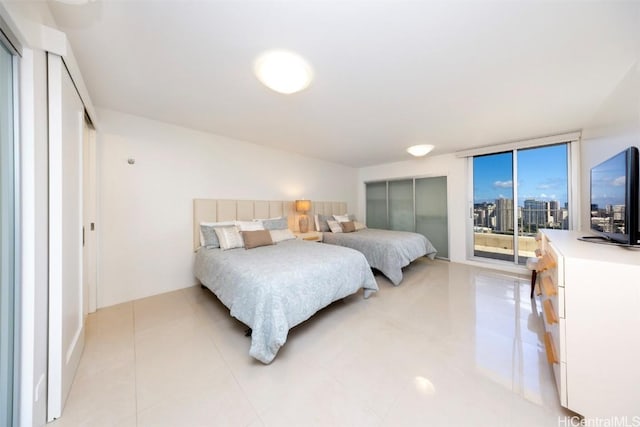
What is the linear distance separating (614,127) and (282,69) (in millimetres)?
3100

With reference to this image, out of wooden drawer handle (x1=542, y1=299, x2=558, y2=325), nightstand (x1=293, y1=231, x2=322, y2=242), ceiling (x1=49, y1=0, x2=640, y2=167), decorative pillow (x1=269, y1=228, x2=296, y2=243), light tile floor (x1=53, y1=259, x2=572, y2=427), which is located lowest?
light tile floor (x1=53, y1=259, x2=572, y2=427)

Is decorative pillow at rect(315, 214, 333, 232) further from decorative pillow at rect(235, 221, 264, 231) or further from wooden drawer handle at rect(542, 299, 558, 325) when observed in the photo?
wooden drawer handle at rect(542, 299, 558, 325)

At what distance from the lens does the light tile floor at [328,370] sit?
1177 mm

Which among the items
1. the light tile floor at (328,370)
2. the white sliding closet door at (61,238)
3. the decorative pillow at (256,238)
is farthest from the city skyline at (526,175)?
the white sliding closet door at (61,238)

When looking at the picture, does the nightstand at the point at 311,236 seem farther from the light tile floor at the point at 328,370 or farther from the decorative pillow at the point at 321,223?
the light tile floor at the point at 328,370

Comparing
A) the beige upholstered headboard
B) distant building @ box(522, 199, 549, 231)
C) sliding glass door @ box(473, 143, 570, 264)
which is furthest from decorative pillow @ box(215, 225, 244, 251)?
distant building @ box(522, 199, 549, 231)

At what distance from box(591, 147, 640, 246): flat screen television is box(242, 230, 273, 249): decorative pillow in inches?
122

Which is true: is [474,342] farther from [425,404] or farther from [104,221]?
[104,221]

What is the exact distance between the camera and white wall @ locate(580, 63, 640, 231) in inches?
65.6

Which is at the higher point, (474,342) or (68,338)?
(68,338)

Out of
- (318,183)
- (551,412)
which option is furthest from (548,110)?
(318,183)

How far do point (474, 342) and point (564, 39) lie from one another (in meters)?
2.30

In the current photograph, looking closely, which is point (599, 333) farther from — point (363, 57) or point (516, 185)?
point (516, 185)

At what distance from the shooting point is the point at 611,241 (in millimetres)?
1619
